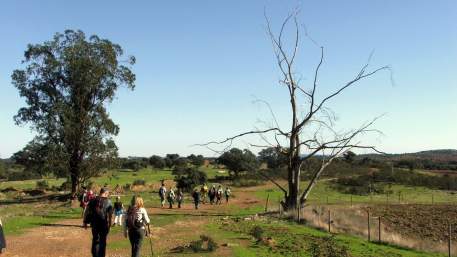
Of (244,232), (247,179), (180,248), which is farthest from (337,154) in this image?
(247,179)

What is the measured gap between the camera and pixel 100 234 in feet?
41.7

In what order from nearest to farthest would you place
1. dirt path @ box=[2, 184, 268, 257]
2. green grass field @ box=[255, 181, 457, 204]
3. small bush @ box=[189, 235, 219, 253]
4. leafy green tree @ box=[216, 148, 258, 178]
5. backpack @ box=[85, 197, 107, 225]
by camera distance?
backpack @ box=[85, 197, 107, 225]
dirt path @ box=[2, 184, 268, 257]
small bush @ box=[189, 235, 219, 253]
green grass field @ box=[255, 181, 457, 204]
leafy green tree @ box=[216, 148, 258, 178]

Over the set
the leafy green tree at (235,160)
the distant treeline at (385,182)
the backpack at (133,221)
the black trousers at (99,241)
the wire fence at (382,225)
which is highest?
the leafy green tree at (235,160)

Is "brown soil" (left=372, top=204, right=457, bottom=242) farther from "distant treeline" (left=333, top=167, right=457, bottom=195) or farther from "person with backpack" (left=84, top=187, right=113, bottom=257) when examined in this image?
"person with backpack" (left=84, top=187, right=113, bottom=257)

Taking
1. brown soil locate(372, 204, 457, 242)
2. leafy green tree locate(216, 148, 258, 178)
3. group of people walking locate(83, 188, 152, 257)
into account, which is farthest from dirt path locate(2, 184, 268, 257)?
leafy green tree locate(216, 148, 258, 178)

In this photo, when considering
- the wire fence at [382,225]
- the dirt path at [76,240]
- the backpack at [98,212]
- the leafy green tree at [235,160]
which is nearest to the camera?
the backpack at [98,212]

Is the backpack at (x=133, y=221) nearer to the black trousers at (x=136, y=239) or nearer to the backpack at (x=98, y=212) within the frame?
the black trousers at (x=136, y=239)

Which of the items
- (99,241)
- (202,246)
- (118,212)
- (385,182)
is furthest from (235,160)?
(99,241)

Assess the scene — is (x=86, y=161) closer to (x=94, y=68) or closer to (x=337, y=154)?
(x=94, y=68)

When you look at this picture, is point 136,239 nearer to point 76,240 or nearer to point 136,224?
point 136,224

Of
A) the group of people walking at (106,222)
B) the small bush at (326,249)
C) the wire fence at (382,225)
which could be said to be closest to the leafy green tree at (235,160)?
the wire fence at (382,225)

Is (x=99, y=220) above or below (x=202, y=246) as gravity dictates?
above

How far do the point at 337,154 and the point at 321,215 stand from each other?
4287mm

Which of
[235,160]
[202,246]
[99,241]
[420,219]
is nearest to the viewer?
[99,241]
